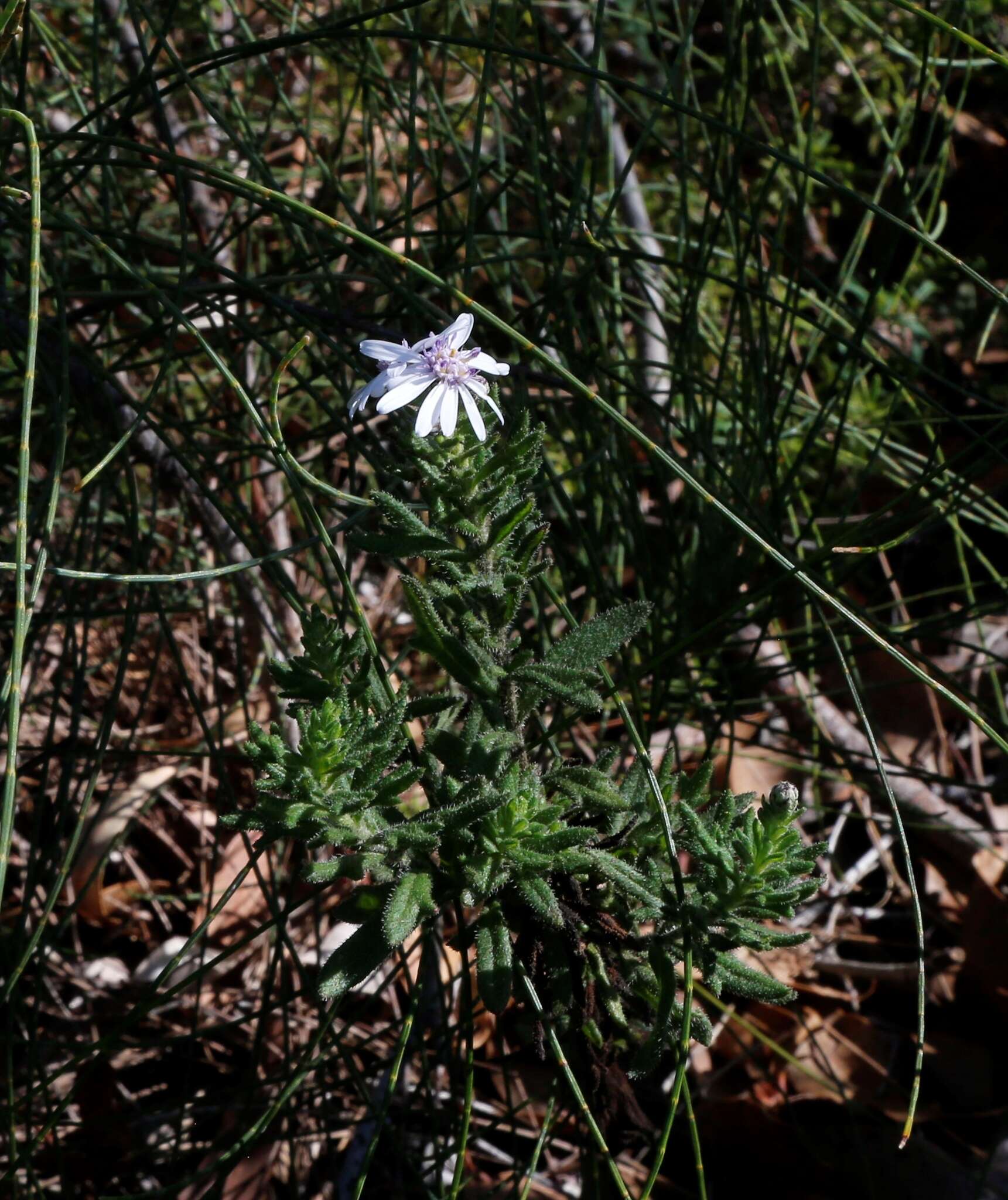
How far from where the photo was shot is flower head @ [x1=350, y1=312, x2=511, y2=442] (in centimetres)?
108

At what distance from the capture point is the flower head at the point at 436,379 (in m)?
1.08

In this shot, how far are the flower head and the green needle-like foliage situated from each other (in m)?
0.04

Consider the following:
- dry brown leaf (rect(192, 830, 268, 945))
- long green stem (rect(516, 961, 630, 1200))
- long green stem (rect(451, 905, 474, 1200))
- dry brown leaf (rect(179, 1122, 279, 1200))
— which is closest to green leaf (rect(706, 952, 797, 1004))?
long green stem (rect(516, 961, 630, 1200))

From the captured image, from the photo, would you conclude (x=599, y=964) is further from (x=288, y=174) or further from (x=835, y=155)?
(x=835, y=155)

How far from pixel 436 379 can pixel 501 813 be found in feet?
1.63

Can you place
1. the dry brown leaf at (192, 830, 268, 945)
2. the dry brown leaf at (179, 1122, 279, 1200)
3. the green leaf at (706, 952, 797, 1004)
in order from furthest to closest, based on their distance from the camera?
1. the dry brown leaf at (192, 830, 268, 945)
2. the dry brown leaf at (179, 1122, 279, 1200)
3. the green leaf at (706, 952, 797, 1004)

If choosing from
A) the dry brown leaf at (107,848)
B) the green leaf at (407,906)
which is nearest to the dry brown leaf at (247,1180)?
the dry brown leaf at (107,848)

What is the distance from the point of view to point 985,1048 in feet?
6.46

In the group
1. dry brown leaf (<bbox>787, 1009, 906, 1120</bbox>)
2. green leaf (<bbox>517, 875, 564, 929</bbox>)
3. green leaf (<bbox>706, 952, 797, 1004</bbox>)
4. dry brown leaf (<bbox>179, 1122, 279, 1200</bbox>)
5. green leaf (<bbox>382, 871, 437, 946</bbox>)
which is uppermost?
green leaf (<bbox>382, 871, 437, 946</bbox>)

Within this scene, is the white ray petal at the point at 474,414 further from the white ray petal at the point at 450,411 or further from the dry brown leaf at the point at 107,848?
the dry brown leaf at the point at 107,848

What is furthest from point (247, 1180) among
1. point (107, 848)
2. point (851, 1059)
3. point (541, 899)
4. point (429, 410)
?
point (429, 410)

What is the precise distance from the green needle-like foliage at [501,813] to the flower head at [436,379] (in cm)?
4

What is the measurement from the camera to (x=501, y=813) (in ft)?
3.84

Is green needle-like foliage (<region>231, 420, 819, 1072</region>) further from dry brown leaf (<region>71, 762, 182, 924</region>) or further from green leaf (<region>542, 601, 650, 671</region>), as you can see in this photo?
dry brown leaf (<region>71, 762, 182, 924</region>)
